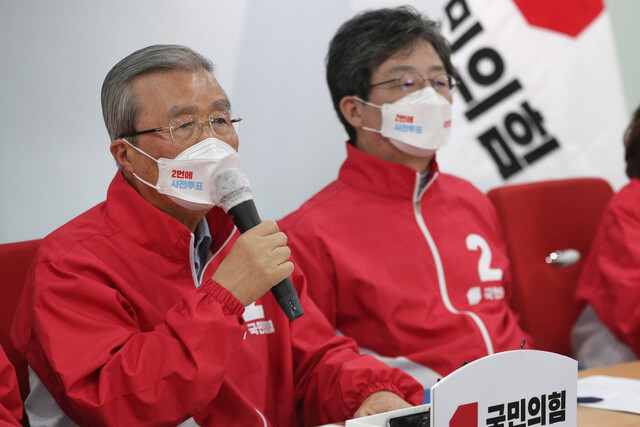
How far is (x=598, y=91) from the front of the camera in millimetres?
3400

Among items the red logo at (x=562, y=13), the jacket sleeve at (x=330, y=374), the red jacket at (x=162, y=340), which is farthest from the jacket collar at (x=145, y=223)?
the red logo at (x=562, y=13)

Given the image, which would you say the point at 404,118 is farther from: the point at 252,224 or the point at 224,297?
the point at 224,297

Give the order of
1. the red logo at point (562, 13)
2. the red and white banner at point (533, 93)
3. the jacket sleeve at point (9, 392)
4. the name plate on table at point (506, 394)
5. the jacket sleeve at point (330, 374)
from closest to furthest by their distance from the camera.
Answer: the name plate on table at point (506, 394)
the jacket sleeve at point (9, 392)
the jacket sleeve at point (330, 374)
the red and white banner at point (533, 93)
the red logo at point (562, 13)

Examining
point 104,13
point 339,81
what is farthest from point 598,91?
point 104,13

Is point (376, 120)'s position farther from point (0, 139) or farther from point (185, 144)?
point (0, 139)

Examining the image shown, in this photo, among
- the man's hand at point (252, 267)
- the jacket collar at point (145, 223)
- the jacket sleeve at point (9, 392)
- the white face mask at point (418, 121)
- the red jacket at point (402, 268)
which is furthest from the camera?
the white face mask at point (418, 121)

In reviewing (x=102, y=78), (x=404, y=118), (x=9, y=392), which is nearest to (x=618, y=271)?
(x=404, y=118)

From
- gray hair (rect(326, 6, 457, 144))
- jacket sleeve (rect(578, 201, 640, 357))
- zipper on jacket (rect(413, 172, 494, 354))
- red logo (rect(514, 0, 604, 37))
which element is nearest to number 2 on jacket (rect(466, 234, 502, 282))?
zipper on jacket (rect(413, 172, 494, 354))

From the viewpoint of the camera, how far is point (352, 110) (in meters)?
2.56

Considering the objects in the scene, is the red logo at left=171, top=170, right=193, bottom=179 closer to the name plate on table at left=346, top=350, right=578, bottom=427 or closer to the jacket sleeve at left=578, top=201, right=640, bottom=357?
the name plate on table at left=346, top=350, right=578, bottom=427

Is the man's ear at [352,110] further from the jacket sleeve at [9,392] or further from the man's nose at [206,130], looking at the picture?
the jacket sleeve at [9,392]

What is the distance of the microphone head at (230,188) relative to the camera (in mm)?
1719

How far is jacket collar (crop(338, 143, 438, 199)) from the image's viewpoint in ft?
7.95

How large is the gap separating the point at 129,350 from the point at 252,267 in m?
0.28
